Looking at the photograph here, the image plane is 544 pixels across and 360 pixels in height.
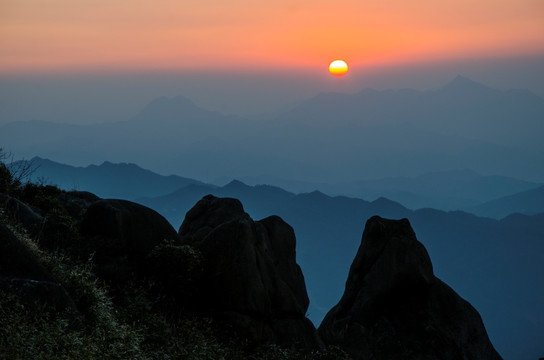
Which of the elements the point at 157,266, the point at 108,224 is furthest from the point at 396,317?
the point at 108,224

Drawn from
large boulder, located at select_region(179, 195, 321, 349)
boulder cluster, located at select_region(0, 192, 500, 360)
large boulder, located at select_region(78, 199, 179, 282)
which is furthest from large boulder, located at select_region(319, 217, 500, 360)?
large boulder, located at select_region(78, 199, 179, 282)

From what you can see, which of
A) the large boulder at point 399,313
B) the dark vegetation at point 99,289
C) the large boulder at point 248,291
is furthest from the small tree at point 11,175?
the large boulder at point 399,313

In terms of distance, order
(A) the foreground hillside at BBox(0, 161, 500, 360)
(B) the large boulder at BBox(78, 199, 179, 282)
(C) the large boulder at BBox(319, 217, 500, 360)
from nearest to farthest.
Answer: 1. (A) the foreground hillside at BBox(0, 161, 500, 360)
2. (B) the large boulder at BBox(78, 199, 179, 282)
3. (C) the large boulder at BBox(319, 217, 500, 360)

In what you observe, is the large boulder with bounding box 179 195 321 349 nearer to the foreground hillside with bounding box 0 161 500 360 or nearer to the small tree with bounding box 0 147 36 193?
the foreground hillside with bounding box 0 161 500 360

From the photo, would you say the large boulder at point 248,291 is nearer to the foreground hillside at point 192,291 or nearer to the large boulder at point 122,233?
the foreground hillside at point 192,291

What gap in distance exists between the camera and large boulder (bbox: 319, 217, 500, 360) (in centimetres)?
2895

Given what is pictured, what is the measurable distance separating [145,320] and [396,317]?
14798mm

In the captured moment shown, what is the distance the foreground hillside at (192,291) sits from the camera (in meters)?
15.8

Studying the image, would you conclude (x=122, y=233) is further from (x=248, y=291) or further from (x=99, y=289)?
(x=99, y=289)

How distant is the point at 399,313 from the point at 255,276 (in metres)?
9.03

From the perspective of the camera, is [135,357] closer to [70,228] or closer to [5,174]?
[70,228]

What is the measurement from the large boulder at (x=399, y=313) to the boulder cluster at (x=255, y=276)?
0.17 feet

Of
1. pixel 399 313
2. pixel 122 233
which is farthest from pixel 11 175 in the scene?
pixel 399 313

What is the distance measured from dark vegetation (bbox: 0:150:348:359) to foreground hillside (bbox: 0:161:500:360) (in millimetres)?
46
